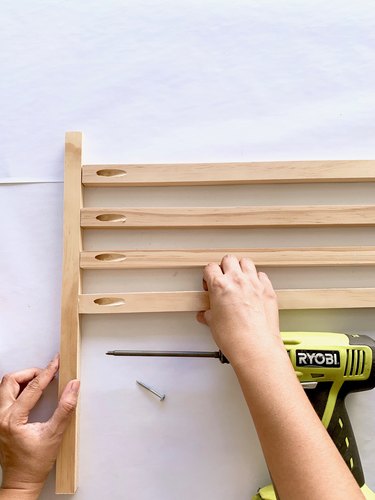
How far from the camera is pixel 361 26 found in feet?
3.07

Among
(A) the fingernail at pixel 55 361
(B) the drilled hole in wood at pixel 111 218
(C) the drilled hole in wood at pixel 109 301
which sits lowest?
(A) the fingernail at pixel 55 361

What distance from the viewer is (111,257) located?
0.87 meters

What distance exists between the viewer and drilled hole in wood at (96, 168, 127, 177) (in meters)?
0.87

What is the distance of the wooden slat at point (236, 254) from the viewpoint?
85cm

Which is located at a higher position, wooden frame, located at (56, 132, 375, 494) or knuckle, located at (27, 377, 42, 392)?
wooden frame, located at (56, 132, 375, 494)

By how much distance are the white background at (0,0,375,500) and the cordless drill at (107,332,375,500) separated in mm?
73

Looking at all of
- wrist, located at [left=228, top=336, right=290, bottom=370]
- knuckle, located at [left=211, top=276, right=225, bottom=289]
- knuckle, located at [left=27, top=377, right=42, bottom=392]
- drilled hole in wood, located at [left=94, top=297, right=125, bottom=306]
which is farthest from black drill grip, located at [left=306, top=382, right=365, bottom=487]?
knuckle, located at [left=27, top=377, right=42, bottom=392]

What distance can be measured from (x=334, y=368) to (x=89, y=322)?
0.47 m

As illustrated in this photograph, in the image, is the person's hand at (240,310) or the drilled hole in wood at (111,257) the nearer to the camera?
the person's hand at (240,310)

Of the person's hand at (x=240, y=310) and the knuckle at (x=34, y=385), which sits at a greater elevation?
the person's hand at (x=240, y=310)

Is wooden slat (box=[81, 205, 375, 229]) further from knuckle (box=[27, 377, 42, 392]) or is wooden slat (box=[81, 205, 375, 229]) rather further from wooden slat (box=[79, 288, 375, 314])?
knuckle (box=[27, 377, 42, 392])

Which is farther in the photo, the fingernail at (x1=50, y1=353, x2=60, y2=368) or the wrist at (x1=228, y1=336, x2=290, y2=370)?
the fingernail at (x1=50, y1=353, x2=60, y2=368)

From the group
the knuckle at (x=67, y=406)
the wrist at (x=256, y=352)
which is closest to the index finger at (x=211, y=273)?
the wrist at (x=256, y=352)

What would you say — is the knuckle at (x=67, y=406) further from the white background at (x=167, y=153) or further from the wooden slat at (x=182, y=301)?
the wooden slat at (x=182, y=301)
